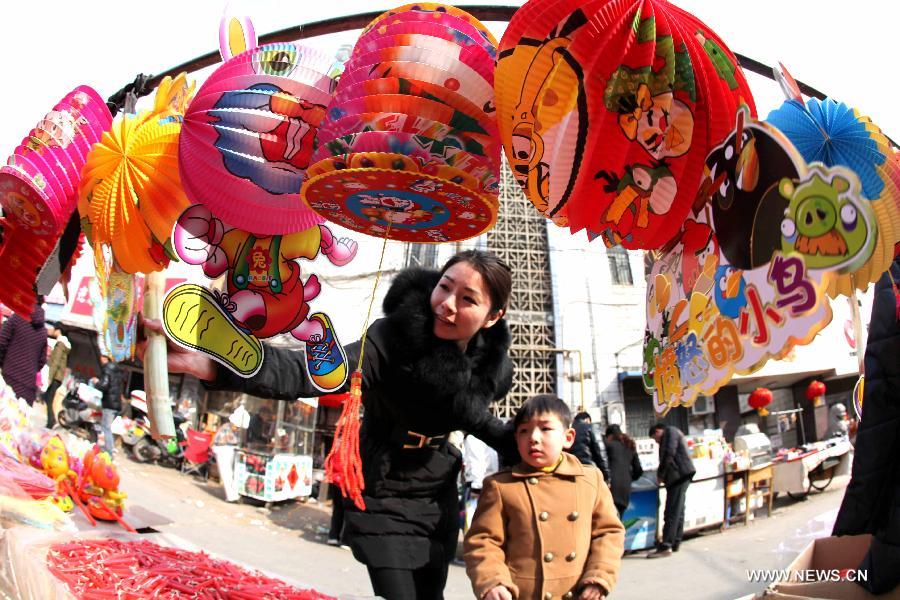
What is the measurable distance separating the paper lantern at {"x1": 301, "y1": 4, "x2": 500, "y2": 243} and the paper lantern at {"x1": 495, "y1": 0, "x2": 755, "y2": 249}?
0.36 ft

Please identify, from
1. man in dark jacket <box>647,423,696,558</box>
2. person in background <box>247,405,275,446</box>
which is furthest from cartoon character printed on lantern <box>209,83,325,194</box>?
Answer: person in background <box>247,405,275,446</box>

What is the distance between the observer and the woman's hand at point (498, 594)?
1558 millimetres

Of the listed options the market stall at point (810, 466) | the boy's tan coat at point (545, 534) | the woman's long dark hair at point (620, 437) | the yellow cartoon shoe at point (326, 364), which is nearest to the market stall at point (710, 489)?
the market stall at point (810, 466)

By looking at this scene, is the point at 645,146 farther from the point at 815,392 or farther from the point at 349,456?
the point at 815,392

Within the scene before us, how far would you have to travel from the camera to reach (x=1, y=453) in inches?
133

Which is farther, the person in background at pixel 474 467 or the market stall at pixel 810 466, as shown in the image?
the market stall at pixel 810 466

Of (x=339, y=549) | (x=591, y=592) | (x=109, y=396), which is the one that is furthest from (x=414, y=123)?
(x=109, y=396)

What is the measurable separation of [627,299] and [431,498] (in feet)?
15.9

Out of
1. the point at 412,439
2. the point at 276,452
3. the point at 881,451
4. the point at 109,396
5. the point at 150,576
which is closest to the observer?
the point at 412,439

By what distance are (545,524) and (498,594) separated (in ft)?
0.88

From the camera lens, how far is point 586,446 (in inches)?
125

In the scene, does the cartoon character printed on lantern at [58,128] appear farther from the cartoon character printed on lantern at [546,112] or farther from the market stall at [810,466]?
the market stall at [810,466]

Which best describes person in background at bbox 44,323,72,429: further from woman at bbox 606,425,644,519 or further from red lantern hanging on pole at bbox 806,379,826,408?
red lantern hanging on pole at bbox 806,379,826,408

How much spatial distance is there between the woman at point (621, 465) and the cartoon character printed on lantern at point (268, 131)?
12.1 feet
